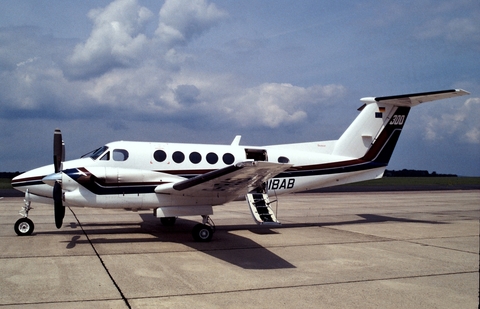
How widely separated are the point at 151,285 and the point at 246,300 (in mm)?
1811

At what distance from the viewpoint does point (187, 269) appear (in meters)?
8.45

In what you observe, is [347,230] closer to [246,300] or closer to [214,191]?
[214,191]

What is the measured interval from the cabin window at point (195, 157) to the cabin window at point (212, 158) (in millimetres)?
292

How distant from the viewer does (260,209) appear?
11.5 meters

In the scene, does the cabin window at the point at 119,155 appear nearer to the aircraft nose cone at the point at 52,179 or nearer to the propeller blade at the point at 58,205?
the aircraft nose cone at the point at 52,179

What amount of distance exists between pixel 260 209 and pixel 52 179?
5.72 metres

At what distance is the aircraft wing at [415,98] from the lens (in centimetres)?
1369

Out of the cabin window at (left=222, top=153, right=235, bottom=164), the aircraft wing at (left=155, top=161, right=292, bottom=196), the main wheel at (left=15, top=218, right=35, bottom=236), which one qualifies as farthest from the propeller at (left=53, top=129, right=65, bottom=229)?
the cabin window at (left=222, top=153, right=235, bottom=164)

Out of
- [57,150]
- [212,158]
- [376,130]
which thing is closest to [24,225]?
[57,150]

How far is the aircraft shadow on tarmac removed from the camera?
9430 millimetres

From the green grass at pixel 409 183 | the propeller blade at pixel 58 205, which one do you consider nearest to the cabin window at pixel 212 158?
the propeller blade at pixel 58 205

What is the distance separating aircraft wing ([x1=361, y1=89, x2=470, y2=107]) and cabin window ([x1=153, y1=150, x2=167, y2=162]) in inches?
319

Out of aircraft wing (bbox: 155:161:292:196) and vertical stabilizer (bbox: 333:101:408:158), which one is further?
vertical stabilizer (bbox: 333:101:408:158)

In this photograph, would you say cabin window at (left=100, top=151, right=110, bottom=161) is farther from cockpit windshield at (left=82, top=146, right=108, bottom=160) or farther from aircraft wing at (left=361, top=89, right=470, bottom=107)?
aircraft wing at (left=361, top=89, right=470, bottom=107)
